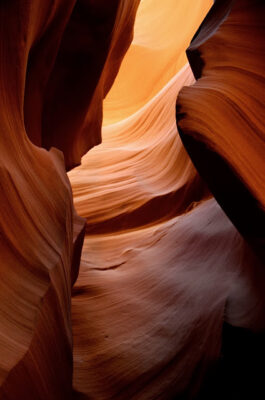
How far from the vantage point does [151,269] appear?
2484 mm

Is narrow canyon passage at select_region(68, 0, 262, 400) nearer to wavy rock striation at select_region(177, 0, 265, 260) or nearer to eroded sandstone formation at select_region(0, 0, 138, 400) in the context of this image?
eroded sandstone formation at select_region(0, 0, 138, 400)

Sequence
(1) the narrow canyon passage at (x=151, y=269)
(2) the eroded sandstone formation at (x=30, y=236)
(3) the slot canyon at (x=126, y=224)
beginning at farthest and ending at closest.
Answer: (1) the narrow canyon passage at (x=151, y=269)
(3) the slot canyon at (x=126, y=224)
(2) the eroded sandstone formation at (x=30, y=236)

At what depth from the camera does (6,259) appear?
1.01 m

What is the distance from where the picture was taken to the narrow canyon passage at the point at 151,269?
5.95 ft

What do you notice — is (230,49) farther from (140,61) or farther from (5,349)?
(140,61)

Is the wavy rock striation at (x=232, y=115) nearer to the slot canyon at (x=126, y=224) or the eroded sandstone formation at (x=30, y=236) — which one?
the slot canyon at (x=126, y=224)

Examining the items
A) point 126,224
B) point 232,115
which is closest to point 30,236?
point 232,115

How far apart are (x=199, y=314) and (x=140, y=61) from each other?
459 centimetres

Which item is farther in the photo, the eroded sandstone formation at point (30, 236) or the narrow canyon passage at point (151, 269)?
the narrow canyon passage at point (151, 269)

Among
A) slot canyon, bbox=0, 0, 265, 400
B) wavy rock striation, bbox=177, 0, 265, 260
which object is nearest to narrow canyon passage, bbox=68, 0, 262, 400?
slot canyon, bbox=0, 0, 265, 400

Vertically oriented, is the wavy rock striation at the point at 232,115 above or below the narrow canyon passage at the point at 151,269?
above

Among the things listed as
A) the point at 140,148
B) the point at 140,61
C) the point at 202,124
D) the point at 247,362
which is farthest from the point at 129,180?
the point at 140,61

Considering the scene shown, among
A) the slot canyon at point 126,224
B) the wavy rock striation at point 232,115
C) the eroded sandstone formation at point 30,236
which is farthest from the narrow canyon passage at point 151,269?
the wavy rock striation at point 232,115

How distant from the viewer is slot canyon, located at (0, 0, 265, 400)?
1.13 m
